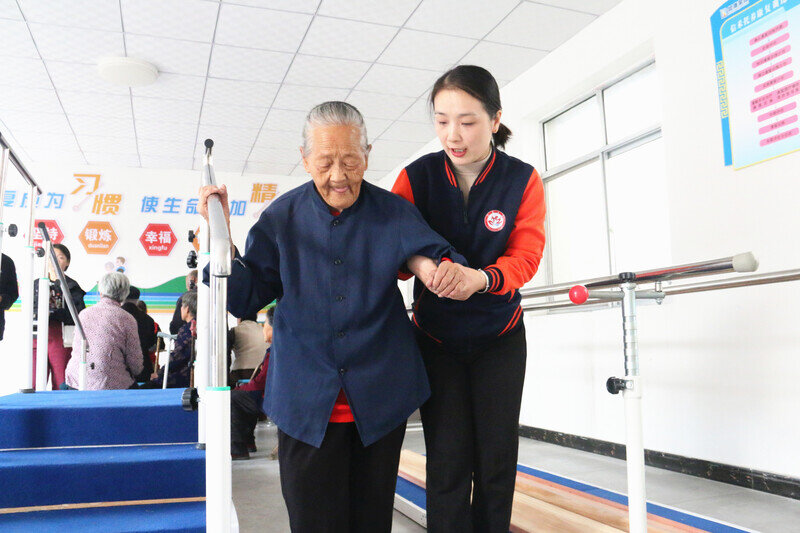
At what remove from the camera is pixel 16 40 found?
4.57 metres

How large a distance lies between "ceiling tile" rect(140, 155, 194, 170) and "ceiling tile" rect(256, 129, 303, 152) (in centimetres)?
105

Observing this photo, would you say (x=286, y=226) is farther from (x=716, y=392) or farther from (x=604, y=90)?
(x=604, y=90)

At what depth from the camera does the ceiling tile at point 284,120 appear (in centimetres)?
604

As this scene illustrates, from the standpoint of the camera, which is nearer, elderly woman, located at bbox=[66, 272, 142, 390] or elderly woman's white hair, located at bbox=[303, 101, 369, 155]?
elderly woman's white hair, located at bbox=[303, 101, 369, 155]

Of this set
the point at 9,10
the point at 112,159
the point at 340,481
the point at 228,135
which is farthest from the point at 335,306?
the point at 112,159

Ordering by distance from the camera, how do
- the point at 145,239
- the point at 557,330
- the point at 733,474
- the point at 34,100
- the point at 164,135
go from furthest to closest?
1. the point at 145,239
2. the point at 164,135
3. the point at 34,100
4. the point at 557,330
5. the point at 733,474

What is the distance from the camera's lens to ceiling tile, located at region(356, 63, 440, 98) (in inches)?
202

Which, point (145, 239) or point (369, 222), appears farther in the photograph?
→ point (145, 239)

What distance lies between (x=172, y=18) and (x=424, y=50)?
6.03 feet

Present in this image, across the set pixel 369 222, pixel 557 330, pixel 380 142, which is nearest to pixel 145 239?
pixel 380 142

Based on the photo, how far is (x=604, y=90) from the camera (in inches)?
173

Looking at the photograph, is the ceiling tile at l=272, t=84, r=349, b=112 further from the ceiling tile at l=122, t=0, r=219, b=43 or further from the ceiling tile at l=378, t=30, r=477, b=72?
the ceiling tile at l=122, t=0, r=219, b=43

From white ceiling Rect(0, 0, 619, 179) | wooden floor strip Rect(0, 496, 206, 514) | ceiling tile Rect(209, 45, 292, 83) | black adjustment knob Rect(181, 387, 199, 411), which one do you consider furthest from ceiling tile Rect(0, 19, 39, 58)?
black adjustment knob Rect(181, 387, 199, 411)

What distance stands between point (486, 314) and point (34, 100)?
586 centimetres
